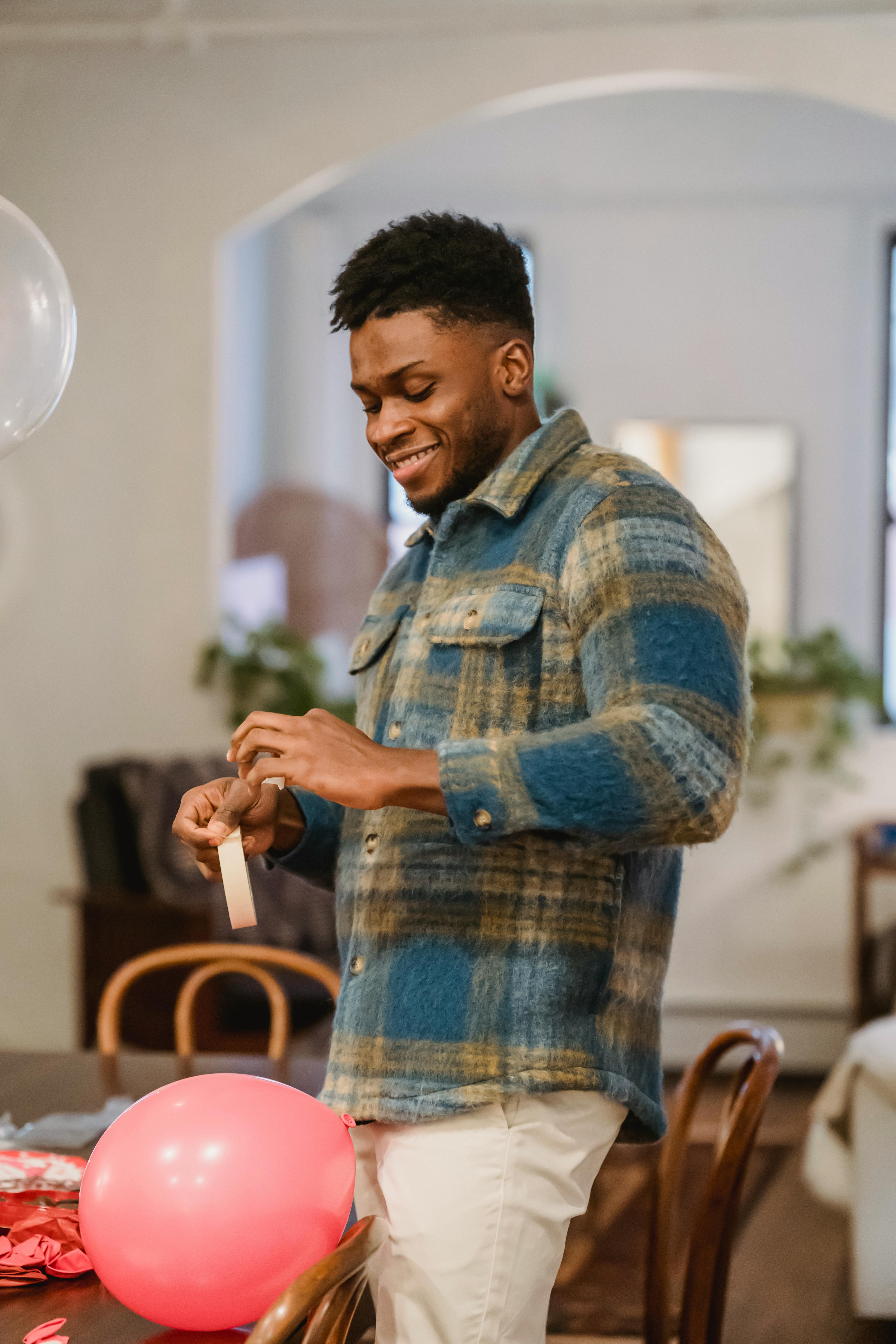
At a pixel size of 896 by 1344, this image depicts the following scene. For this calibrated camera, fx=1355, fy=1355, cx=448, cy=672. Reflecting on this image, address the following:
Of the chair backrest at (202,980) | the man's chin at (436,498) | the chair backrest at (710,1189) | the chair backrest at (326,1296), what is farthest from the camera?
the chair backrest at (202,980)

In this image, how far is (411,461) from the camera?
1.13m

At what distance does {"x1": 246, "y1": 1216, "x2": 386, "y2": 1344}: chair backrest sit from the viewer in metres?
0.79

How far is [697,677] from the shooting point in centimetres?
93

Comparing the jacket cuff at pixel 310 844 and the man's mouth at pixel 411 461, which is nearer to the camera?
the man's mouth at pixel 411 461

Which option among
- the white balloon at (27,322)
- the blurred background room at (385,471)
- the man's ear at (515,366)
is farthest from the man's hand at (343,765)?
the blurred background room at (385,471)

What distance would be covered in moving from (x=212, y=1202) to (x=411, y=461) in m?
0.59

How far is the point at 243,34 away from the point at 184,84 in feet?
0.83

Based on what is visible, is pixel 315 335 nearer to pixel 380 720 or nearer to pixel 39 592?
pixel 39 592

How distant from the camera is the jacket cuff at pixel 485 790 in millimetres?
933

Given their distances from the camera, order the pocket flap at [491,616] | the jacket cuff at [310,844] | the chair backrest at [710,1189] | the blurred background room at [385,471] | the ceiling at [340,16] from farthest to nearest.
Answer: the ceiling at [340,16] < the blurred background room at [385,471] < the chair backrest at [710,1189] < the jacket cuff at [310,844] < the pocket flap at [491,616]

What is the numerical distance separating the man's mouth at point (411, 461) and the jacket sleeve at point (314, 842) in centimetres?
31

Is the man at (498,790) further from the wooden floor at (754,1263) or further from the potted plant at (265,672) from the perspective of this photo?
the potted plant at (265,672)

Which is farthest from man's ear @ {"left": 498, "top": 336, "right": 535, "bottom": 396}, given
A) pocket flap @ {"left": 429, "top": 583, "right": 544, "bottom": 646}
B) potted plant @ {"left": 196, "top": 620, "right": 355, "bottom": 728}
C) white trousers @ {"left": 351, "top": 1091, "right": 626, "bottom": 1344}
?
potted plant @ {"left": 196, "top": 620, "right": 355, "bottom": 728}

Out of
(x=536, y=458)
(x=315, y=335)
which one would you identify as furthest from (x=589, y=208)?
(x=536, y=458)
